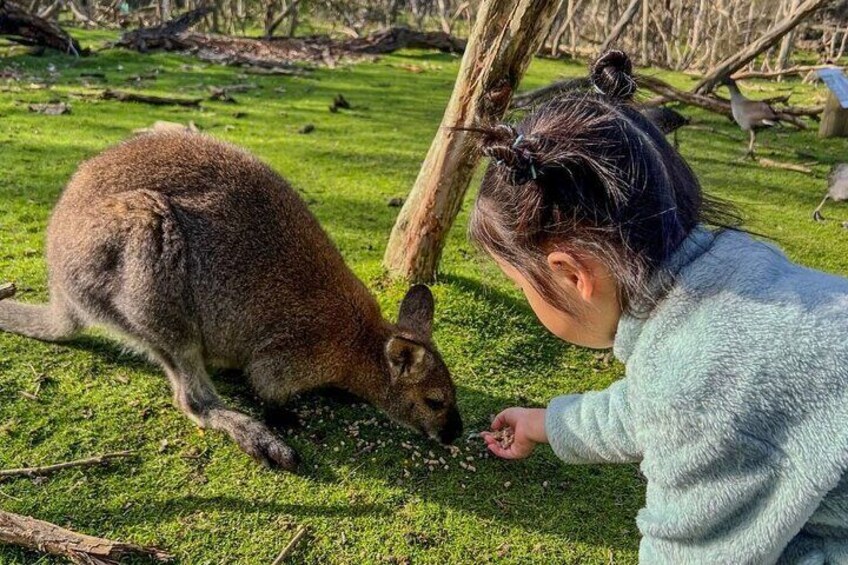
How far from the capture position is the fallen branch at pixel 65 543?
6.73 ft

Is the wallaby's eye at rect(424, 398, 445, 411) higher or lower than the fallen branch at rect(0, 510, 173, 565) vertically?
higher

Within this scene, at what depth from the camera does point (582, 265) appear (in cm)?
166

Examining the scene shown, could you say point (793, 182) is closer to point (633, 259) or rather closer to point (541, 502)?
point (541, 502)

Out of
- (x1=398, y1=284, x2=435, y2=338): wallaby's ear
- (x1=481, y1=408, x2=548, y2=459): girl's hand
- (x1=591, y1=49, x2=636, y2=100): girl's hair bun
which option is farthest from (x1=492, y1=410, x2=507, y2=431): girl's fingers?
(x1=591, y1=49, x2=636, y2=100): girl's hair bun

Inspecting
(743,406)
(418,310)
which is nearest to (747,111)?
(418,310)

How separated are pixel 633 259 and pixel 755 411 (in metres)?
0.40

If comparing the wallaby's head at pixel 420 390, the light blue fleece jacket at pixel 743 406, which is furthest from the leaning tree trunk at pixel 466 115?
the light blue fleece jacket at pixel 743 406

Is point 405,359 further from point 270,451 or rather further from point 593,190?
point 593,190

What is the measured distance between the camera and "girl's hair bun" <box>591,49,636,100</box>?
1.78 metres

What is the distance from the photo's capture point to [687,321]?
1574mm

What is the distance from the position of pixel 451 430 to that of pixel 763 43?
412 cm

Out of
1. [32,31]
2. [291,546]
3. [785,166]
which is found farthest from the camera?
[32,31]

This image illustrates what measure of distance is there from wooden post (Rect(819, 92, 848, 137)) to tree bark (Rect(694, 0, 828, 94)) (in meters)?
1.64

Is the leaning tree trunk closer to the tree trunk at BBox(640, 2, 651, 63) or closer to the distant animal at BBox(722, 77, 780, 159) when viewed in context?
the distant animal at BBox(722, 77, 780, 159)
